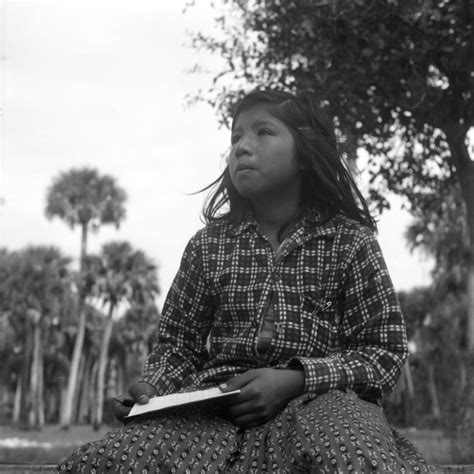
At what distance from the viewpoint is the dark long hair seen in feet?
8.86

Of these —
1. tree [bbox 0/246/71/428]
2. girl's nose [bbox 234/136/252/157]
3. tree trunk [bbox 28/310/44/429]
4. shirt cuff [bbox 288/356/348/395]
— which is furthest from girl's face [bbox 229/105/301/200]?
tree trunk [bbox 28/310/44/429]

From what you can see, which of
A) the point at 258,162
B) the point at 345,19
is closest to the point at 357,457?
the point at 258,162

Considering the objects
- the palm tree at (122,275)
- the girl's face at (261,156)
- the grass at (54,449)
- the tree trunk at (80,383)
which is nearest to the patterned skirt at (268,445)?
the grass at (54,449)

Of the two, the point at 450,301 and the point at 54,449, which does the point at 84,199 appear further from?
the point at 54,449

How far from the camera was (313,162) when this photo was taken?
2695 mm

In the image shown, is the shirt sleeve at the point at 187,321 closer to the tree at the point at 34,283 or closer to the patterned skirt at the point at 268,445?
the patterned skirt at the point at 268,445

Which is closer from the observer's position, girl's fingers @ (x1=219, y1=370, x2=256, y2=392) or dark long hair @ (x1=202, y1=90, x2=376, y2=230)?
girl's fingers @ (x1=219, y1=370, x2=256, y2=392)

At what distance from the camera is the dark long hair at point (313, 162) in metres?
2.70

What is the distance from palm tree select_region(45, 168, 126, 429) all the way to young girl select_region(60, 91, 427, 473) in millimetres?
31566

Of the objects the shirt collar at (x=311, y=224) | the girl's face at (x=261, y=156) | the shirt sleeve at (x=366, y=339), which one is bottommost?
the shirt sleeve at (x=366, y=339)

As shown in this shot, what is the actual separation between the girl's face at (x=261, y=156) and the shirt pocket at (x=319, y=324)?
42 centimetres

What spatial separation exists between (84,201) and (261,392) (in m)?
32.5

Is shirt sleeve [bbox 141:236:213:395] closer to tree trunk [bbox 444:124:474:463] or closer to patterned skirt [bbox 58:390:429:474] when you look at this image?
patterned skirt [bbox 58:390:429:474]

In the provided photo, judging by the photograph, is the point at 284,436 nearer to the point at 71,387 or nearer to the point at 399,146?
the point at 399,146
